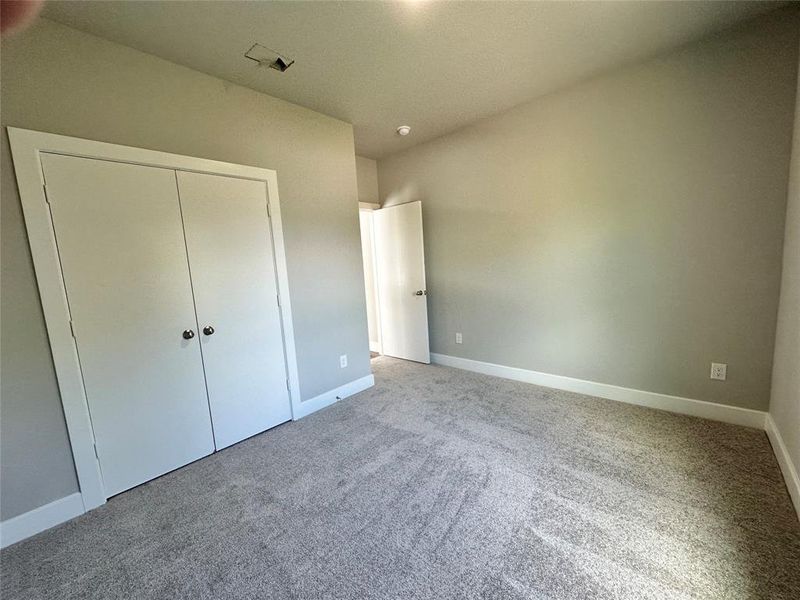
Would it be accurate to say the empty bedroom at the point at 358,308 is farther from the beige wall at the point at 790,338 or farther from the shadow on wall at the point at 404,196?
the shadow on wall at the point at 404,196

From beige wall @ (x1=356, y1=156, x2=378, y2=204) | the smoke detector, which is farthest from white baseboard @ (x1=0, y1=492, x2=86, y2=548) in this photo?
beige wall @ (x1=356, y1=156, x2=378, y2=204)

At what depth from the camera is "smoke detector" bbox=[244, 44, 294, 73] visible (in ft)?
6.43

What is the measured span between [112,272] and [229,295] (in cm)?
65

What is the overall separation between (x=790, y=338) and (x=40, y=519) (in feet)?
13.5

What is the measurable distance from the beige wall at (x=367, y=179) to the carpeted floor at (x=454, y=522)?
115 inches

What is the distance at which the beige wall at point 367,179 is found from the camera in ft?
13.2

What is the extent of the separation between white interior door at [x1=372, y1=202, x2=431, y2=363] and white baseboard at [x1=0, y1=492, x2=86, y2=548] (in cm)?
306

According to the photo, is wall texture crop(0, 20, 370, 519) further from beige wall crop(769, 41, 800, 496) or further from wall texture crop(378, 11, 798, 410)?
beige wall crop(769, 41, 800, 496)

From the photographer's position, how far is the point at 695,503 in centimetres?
159

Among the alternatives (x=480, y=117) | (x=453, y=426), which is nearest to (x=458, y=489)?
(x=453, y=426)

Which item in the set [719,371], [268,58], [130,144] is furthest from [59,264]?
[719,371]

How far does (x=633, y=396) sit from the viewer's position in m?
2.63

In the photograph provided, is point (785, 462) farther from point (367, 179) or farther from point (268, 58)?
point (367, 179)

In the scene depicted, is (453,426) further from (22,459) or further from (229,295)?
(22,459)
